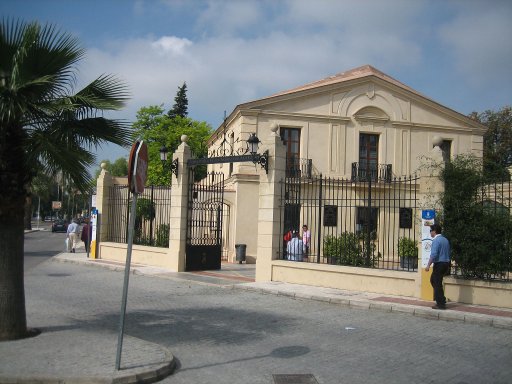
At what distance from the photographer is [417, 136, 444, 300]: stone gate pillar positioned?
462 inches

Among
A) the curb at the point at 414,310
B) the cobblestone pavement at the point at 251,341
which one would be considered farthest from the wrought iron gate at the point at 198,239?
the curb at the point at 414,310

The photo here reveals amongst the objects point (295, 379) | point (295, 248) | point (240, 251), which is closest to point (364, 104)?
point (240, 251)

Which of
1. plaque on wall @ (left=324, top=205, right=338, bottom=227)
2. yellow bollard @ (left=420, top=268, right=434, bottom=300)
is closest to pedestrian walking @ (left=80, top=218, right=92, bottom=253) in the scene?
plaque on wall @ (left=324, top=205, right=338, bottom=227)

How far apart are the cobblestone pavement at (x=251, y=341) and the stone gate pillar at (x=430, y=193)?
1.43 m

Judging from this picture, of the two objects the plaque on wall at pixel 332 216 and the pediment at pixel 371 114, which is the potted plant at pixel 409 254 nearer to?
the plaque on wall at pixel 332 216

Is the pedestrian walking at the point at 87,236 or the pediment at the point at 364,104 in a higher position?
the pediment at the point at 364,104

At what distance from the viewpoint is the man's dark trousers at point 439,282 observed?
34.9ft

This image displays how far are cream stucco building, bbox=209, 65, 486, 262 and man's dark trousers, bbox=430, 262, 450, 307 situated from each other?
12709 millimetres

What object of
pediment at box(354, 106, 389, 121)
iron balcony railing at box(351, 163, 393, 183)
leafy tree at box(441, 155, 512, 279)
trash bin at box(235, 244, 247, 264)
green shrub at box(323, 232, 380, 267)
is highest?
pediment at box(354, 106, 389, 121)

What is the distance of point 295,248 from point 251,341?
24.3 ft

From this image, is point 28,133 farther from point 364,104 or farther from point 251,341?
point 364,104

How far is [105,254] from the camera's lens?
2162 centimetres

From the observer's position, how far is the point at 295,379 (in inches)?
239

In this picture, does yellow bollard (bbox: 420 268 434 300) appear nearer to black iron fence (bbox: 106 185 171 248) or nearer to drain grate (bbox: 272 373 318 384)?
drain grate (bbox: 272 373 318 384)
